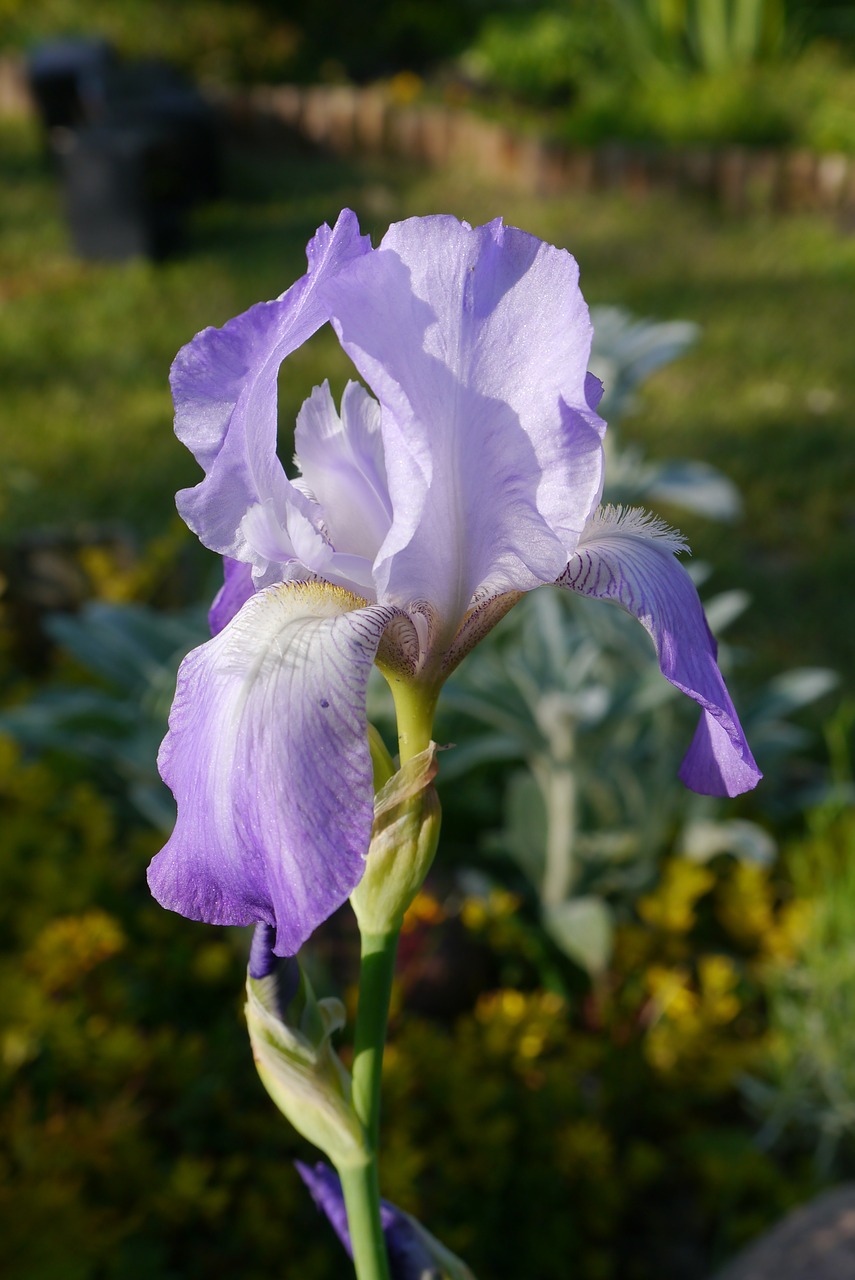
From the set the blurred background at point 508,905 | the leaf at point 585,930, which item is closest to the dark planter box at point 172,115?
the blurred background at point 508,905

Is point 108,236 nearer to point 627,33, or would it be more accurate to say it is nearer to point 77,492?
point 77,492

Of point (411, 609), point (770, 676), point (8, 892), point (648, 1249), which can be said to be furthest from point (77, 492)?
point (411, 609)

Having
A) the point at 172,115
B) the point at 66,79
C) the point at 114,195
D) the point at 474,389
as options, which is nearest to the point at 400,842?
the point at 474,389

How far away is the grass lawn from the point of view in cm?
412

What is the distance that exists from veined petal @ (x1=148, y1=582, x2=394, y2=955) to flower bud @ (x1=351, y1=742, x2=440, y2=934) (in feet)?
0.30

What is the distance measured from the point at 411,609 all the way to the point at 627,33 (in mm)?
8887

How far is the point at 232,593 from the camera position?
1.02 m

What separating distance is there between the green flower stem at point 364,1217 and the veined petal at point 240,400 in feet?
1.55

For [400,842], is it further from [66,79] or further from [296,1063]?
[66,79]

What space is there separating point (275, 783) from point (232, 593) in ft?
1.03

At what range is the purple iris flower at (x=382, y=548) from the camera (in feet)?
2.47

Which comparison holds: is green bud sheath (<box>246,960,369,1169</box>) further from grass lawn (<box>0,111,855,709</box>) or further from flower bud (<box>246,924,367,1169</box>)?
grass lawn (<box>0,111,855,709</box>)

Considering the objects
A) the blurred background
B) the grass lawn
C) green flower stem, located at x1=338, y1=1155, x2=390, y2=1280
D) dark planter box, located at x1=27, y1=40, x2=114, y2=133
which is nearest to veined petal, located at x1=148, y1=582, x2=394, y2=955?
green flower stem, located at x1=338, y1=1155, x2=390, y2=1280

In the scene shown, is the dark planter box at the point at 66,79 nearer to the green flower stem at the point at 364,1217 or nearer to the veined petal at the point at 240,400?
the veined petal at the point at 240,400
